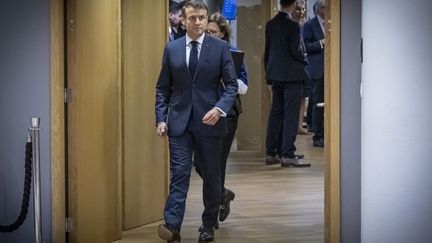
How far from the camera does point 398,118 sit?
11.5 ft

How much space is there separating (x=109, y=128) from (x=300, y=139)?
5.97m

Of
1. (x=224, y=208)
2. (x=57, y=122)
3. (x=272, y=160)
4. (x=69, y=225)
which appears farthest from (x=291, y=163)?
(x=57, y=122)

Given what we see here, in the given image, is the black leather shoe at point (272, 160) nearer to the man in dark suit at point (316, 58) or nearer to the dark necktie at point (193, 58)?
the man in dark suit at point (316, 58)

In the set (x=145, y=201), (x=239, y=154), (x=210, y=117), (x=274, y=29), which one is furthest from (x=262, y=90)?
(x=210, y=117)

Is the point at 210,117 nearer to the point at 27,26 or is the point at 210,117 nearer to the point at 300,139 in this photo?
the point at 27,26

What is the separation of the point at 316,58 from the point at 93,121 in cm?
493

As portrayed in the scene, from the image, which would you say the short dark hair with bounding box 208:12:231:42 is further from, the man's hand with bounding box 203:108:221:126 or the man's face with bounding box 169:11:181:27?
the man's face with bounding box 169:11:181:27

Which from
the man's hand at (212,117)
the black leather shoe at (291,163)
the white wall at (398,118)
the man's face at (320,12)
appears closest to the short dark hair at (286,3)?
the man's face at (320,12)

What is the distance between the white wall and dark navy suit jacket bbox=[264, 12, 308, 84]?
3.47 m

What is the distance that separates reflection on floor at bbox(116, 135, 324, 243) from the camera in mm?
4559

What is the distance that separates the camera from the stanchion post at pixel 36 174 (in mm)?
3745

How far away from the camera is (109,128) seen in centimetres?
432

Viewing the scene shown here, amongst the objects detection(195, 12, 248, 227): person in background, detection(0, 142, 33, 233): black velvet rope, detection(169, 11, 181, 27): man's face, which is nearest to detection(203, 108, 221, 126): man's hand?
detection(195, 12, 248, 227): person in background

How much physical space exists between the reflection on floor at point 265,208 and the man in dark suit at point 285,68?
0.52 metres
